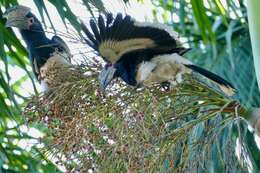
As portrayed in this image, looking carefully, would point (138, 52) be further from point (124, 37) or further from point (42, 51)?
point (42, 51)

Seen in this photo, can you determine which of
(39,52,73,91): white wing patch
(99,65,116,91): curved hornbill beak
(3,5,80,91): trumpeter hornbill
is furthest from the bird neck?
(99,65,116,91): curved hornbill beak

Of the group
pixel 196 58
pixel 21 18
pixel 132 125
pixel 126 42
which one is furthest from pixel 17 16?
pixel 196 58

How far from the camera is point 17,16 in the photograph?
185 centimetres

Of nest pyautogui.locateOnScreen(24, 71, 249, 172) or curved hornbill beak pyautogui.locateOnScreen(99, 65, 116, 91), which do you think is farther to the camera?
curved hornbill beak pyautogui.locateOnScreen(99, 65, 116, 91)

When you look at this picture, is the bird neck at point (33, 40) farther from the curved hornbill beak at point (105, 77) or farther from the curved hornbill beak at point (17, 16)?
the curved hornbill beak at point (105, 77)

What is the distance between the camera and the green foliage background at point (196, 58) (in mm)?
1497

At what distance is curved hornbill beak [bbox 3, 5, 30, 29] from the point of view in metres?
1.72

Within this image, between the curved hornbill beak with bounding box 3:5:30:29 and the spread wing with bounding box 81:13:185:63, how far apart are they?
9.2 inches

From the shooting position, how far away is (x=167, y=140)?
1273 mm

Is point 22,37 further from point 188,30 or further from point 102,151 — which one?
point 188,30

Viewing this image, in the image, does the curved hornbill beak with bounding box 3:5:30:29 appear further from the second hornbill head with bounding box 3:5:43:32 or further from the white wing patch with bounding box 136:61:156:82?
the white wing patch with bounding box 136:61:156:82

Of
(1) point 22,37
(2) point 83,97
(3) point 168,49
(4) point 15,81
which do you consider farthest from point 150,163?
(4) point 15,81

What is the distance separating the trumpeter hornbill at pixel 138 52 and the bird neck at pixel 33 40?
11.5 inches

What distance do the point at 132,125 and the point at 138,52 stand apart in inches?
22.4
